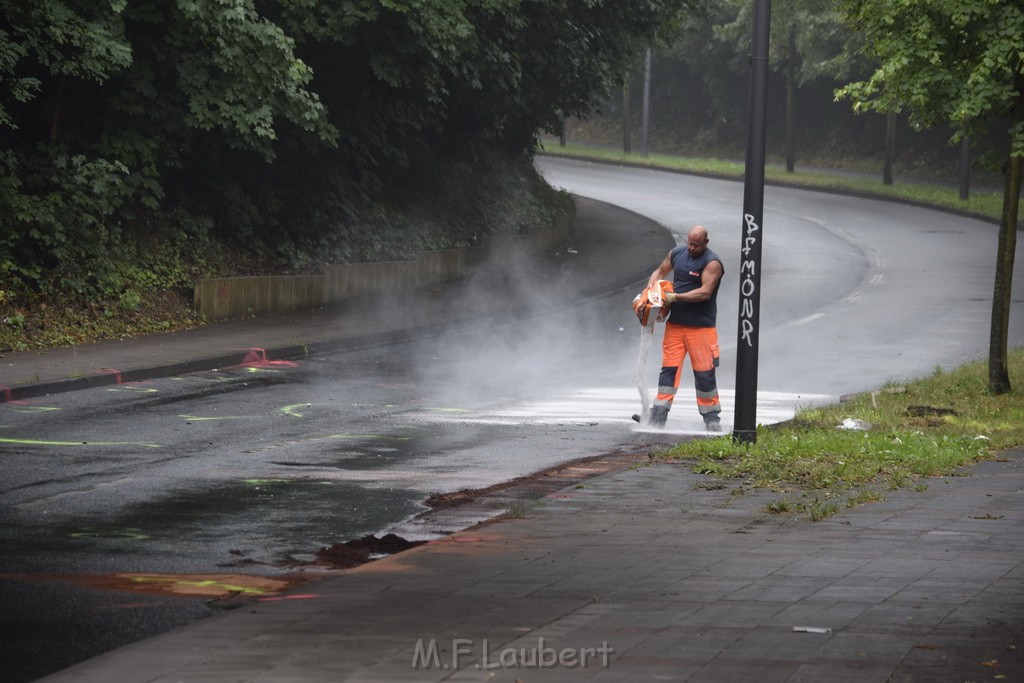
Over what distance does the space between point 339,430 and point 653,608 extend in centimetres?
697

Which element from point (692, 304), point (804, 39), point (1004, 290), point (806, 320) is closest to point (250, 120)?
point (692, 304)

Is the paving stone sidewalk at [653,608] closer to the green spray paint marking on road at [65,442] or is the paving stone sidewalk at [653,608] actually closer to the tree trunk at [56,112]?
the green spray paint marking on road at [65,442]

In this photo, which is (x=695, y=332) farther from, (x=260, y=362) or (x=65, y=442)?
(x=260, y=362)

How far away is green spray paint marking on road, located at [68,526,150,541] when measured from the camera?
338 inches

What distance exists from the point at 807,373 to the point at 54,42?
413 inches

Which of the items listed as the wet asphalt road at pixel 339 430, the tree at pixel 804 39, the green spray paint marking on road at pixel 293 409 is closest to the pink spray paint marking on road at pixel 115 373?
the wet asphalt road at pixel 339 430

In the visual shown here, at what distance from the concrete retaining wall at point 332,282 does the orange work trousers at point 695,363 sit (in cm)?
929

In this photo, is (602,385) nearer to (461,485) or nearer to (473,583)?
(461,485)

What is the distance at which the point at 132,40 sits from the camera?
20156mm

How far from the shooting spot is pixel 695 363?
45.0 ft

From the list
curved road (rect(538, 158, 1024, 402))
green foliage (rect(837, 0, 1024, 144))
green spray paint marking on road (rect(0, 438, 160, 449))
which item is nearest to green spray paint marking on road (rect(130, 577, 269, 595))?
green spray paint marking on road (rect(0, 438, 160, 449))

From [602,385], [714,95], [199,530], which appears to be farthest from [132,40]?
[714,95]

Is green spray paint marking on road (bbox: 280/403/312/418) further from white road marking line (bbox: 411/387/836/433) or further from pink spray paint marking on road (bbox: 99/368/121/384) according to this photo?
pink spray paint marking on road (bbox: 99/368/121/384)

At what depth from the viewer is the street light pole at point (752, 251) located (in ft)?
38.2
